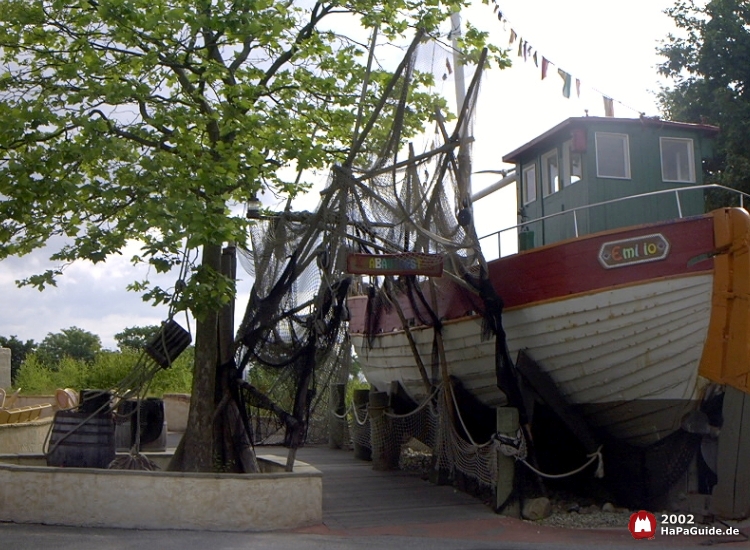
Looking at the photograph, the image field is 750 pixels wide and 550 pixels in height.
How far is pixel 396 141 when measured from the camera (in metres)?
9.45

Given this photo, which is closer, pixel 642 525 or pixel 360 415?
pixel 642 525

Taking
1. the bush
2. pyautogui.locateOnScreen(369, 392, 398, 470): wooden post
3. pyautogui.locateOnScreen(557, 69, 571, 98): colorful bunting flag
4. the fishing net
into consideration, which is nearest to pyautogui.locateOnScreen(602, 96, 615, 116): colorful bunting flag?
pyautogui.locateOnScreen(557, 69, 571, 98): colorful bunting flag

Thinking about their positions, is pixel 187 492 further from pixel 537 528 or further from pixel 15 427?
pixel 15 427

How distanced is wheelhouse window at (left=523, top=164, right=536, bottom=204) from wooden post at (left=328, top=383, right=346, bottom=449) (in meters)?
5.83

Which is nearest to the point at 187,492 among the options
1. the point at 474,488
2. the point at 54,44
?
the point at 474,488

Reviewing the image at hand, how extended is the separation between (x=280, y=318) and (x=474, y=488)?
409 cm

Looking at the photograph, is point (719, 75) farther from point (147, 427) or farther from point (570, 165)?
point (147, 427)

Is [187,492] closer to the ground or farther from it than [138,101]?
closer to the ground

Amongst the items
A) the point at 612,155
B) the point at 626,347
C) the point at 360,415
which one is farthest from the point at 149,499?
the point at 612,155

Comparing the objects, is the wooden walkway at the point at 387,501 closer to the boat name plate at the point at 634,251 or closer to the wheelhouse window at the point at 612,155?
the boat name plate at the point at 634,251

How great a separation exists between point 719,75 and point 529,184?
10.3 m

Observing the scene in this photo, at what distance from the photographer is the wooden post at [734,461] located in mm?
9742

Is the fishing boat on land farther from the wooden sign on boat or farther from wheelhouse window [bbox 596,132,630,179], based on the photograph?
the wooden sign on boat

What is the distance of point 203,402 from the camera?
34.8 ft
